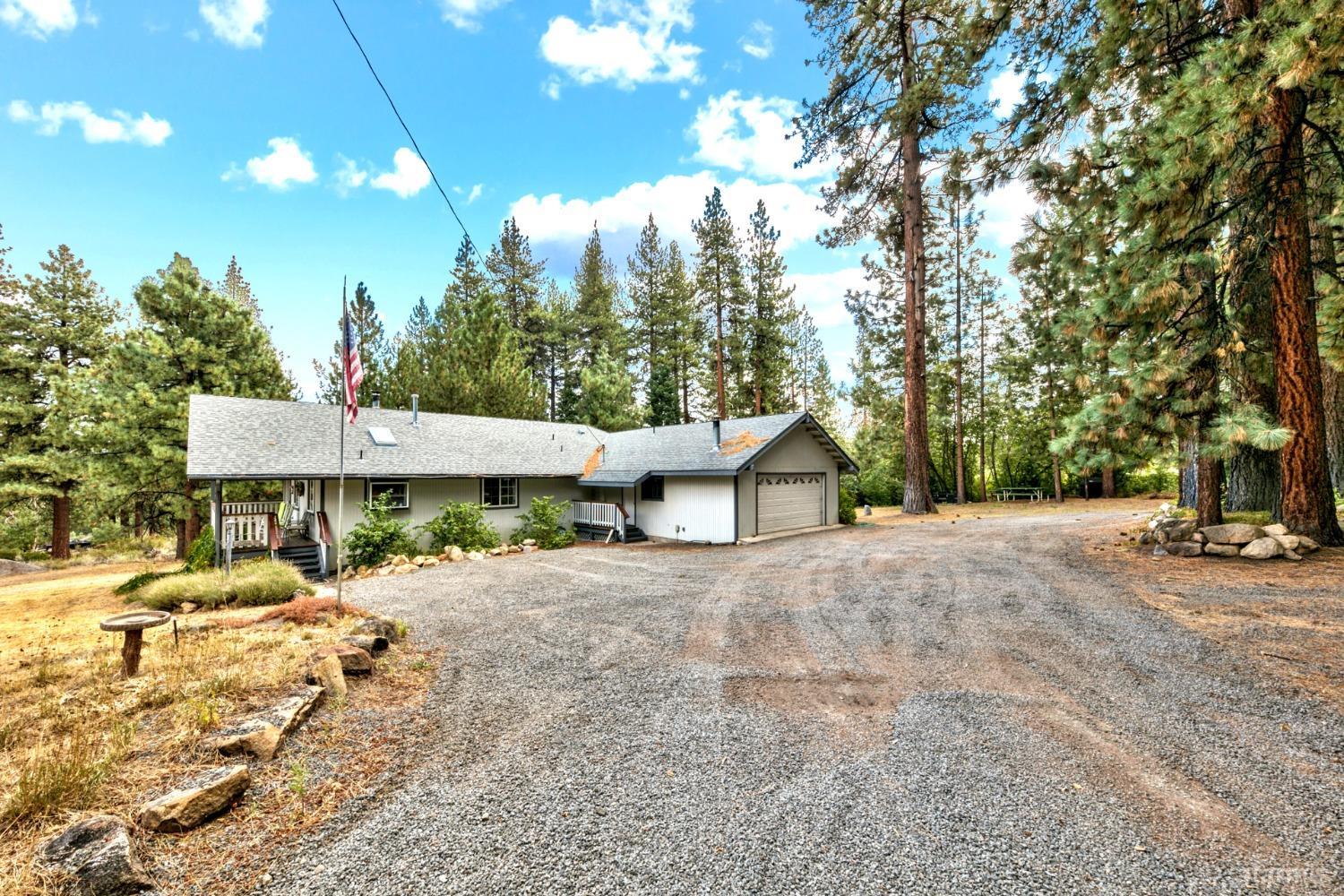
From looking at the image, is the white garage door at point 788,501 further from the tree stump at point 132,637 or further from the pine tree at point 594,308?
the pine tree at point 594,308

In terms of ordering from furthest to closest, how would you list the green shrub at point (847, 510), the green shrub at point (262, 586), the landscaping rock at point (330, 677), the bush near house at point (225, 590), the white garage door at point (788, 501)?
1. the green shrub at point (847, 510)
2. the white garage door at point (788, 501)
3. the green shrub at point (262, 586)
4. the bush near house at point (225, 590)
5. the landscaping rock at point (330, 677)

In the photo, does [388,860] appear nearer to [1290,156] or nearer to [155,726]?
[155,726]

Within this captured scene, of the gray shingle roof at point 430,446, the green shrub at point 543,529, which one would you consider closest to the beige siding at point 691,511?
the gray shingle roof at point 430,446

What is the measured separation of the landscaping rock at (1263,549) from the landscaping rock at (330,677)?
12.2 metres

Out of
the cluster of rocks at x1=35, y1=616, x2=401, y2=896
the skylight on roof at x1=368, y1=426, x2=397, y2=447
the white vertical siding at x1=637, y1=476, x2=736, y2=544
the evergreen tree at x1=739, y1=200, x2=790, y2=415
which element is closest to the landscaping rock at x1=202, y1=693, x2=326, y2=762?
the cluster of rocks at x1=35, y1=616, x2=401, y2=896

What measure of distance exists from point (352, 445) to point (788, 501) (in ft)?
41.7

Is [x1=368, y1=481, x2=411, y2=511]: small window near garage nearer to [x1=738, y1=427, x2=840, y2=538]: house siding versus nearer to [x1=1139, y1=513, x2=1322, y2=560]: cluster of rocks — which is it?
[x1=738, y1=427, x2=840, y2=538]: house siding

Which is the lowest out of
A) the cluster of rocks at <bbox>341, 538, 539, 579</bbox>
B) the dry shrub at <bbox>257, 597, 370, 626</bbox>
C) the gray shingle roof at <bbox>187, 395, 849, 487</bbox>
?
the cluster of rocks at <bbox>341, 538, 539, 579</bbox>

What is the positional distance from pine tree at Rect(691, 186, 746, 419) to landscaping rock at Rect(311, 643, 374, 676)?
24036mm

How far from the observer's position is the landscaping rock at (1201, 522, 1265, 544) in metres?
8.23

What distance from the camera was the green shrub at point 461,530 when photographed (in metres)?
14.1

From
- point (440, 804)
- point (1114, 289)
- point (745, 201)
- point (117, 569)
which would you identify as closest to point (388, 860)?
point (440, 804)

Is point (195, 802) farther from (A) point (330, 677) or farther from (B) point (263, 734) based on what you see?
(A) point (330, 677)

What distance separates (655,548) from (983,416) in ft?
73.2
